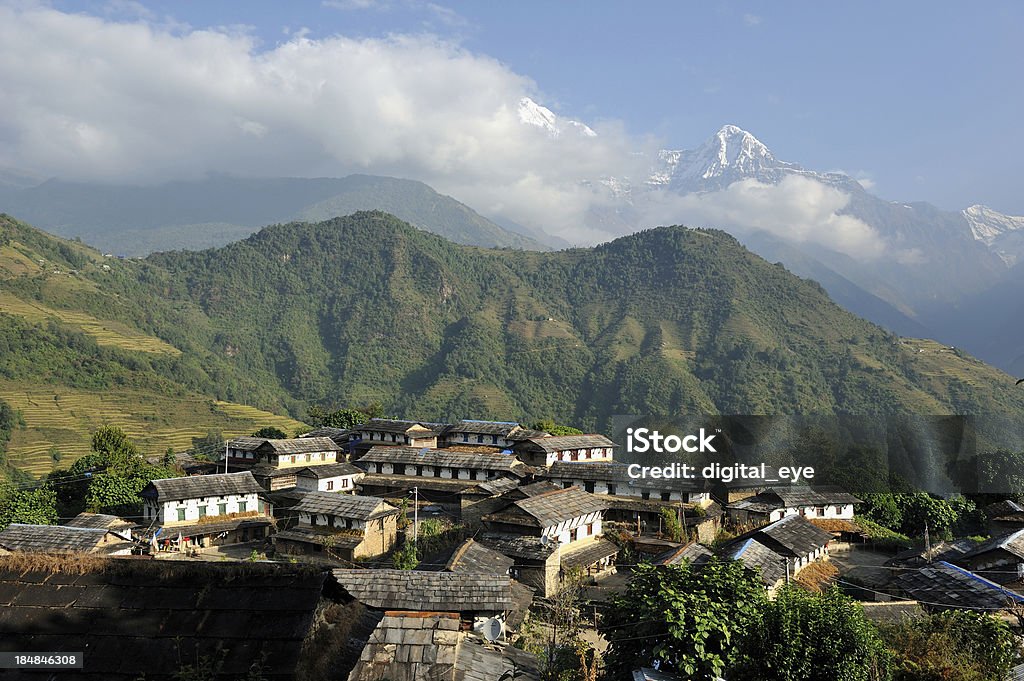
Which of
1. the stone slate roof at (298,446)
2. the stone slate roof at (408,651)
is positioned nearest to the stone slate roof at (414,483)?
the stone slate roof at (298,446)

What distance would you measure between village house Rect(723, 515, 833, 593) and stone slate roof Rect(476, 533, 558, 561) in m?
7.62

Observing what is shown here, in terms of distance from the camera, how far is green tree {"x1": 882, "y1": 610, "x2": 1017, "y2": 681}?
40.6 feet

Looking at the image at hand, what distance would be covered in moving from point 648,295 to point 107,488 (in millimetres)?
154382

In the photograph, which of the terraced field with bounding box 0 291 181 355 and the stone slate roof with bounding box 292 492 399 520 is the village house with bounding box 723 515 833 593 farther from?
the terraced field with bounding box 0 291 181 355

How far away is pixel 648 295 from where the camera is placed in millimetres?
179625

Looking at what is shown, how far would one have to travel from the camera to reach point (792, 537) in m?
28.8

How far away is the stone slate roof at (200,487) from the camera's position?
126 feet

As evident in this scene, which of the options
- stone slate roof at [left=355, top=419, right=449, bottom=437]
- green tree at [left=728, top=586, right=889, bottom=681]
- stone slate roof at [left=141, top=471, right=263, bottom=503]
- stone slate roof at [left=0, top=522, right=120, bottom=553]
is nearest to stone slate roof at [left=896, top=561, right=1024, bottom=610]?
green tree at [left=728, top=586, right=889, bottom=681]

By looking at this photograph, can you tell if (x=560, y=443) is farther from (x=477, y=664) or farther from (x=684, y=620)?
(x=477, y=664)

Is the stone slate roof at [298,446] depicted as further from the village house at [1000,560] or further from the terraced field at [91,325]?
the terraced field at [91,325]

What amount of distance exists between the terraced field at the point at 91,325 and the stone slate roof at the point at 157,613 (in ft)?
360

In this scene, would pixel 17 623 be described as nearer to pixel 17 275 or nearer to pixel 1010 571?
pixel 1010 571

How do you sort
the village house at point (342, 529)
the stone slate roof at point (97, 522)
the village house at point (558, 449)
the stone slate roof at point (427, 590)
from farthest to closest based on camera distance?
1. the village house at point (558, 449)
2. the stone slate roof at point (97, 522)
3. the village house at point (342, 529)
4. the stone slate roof at point (427, 590)

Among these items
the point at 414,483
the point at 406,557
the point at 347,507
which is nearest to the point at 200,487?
the point at 347,507
